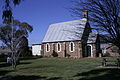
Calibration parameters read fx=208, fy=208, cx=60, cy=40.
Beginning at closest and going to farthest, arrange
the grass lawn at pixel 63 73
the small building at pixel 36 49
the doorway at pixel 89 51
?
the grass lawn at pixel 63 73 < the doorway at pixel 89 51 < the small building at pixel 36 49

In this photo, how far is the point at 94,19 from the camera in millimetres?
9359

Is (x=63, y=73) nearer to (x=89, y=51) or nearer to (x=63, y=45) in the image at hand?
(x=89, y=51)

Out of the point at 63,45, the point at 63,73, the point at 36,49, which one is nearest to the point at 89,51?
the point at 63,45

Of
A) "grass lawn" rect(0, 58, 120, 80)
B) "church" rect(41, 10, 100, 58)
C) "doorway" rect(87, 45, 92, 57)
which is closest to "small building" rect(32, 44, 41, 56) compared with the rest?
"church" rect(41, 10, 100, 58)

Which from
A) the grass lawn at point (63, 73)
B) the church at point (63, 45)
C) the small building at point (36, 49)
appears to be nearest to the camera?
the grass lawn at point (63, 73)

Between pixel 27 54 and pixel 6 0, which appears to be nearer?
pixel 6 0

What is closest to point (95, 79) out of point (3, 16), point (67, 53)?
point (3, 16)

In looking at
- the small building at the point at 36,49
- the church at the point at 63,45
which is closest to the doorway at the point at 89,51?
the church at the point at 63,45

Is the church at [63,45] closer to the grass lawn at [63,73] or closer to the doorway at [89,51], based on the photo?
the doorway at [89,51]

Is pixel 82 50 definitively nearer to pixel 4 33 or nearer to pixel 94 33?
pixel 4 33

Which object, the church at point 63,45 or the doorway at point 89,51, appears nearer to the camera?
the church at point 63,45

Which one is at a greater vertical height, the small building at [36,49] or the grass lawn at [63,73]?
the small building at [36,49]

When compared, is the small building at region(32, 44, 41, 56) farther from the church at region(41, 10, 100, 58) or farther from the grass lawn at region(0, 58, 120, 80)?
the grass lawn at region(0, 58, 120, 80)

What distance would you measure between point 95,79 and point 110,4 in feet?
19.4
